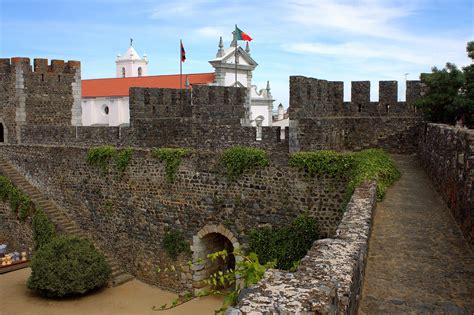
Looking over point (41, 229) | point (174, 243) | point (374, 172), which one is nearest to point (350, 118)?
point (374, 172)

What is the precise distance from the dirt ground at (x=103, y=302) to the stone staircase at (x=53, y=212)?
414 millimetres

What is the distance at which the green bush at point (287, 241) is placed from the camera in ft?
35.1

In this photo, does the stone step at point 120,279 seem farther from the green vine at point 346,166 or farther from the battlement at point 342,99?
the battlement at point 342,99

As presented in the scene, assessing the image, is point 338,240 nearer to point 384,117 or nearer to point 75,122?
point 384,117

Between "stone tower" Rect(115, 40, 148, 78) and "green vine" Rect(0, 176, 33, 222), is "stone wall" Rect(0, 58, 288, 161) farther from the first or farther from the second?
"stone tower" Rect(115, 40, 148, 78)

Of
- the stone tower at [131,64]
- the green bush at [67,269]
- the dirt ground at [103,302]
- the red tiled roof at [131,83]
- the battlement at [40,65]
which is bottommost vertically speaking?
the dirt ground at [103,302]

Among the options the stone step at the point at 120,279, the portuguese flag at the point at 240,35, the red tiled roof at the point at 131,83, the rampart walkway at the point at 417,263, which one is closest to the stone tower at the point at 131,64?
the red tiled roof at the point at 131,83

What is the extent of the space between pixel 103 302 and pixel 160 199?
2730mm

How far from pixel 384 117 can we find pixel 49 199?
34.9 feet

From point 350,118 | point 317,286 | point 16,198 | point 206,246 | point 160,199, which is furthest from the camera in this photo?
point 350,118

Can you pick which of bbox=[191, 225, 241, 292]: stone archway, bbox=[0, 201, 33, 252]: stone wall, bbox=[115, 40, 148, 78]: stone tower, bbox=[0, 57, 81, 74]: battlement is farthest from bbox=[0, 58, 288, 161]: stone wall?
bbox=[115, 40, 148, 78]: stone tower

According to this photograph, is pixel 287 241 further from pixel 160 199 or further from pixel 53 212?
pixel 53 212

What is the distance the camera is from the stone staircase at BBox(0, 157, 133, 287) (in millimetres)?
13644

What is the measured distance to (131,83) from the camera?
1721 inches
